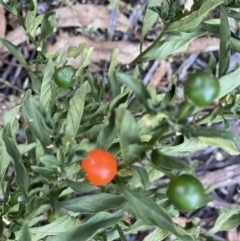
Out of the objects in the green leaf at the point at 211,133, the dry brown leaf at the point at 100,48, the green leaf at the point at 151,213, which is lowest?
the dry brown leaf at the point at 100,48

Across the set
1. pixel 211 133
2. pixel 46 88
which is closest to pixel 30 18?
pixel 46 88

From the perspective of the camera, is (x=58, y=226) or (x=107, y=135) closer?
(x=107, y=135)

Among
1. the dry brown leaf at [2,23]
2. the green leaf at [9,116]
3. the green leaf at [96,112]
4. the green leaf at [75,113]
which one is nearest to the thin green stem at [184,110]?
the green leaf at [75,113]

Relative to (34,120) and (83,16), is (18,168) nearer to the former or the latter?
(34,120)

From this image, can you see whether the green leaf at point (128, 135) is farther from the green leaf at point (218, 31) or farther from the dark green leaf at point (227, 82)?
the green leaf at point (218, 31)

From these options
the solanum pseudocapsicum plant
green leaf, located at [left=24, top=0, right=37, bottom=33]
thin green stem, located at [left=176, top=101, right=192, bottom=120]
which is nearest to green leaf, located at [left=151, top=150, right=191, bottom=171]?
the solanum pseudocapsicum plant

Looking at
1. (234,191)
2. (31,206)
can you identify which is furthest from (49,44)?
(31,206)

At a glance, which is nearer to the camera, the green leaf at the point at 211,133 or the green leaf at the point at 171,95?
the green leaf at the point at 211,133

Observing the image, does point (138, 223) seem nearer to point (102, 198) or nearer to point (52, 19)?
point (102, 198)
